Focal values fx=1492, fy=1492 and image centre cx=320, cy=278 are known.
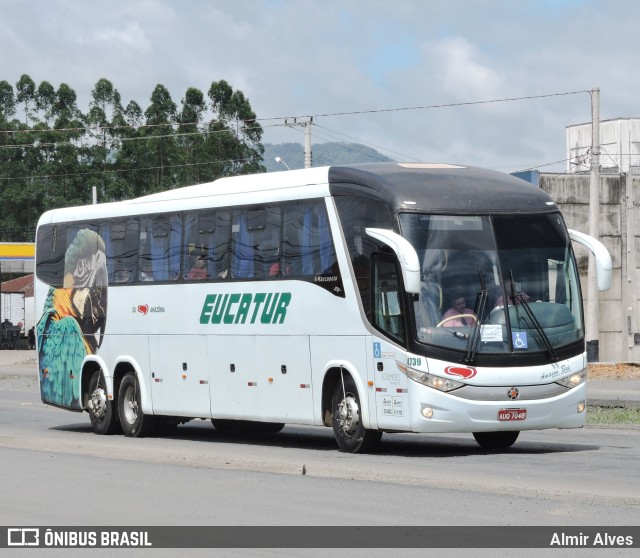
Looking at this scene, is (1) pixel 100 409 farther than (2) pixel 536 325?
Yes

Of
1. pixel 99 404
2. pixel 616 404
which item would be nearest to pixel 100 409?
pixel 99 404

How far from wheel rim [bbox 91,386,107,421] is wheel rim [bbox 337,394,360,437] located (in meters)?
6.26

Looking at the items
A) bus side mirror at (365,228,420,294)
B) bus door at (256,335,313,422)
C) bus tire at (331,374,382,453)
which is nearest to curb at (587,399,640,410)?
bus door at (256,335,313,422)

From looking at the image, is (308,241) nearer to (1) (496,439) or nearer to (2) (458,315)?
(2) (458,315)

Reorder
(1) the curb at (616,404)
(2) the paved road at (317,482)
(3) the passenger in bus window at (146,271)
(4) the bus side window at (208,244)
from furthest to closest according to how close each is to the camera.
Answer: (1) the curb at (616,404) → (3) the passenger in bus window at (146,271) → (4) the bus side window at (208,244) → (2) the paved road at (317,482)

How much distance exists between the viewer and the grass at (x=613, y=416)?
24245mm

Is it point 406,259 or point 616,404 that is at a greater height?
point 406,259

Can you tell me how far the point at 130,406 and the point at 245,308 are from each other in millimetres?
3736

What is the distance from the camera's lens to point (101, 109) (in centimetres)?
10969

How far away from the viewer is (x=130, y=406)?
23578 mm

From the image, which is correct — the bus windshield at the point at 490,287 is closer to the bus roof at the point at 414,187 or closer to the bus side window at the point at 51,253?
the bus roof at the point at 414,187

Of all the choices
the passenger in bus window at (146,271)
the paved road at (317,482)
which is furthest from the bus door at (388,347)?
the passenger in bus window at (146,271)

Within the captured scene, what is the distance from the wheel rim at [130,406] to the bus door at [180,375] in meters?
0.68

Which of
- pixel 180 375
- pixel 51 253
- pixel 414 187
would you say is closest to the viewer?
pixel 414 187
